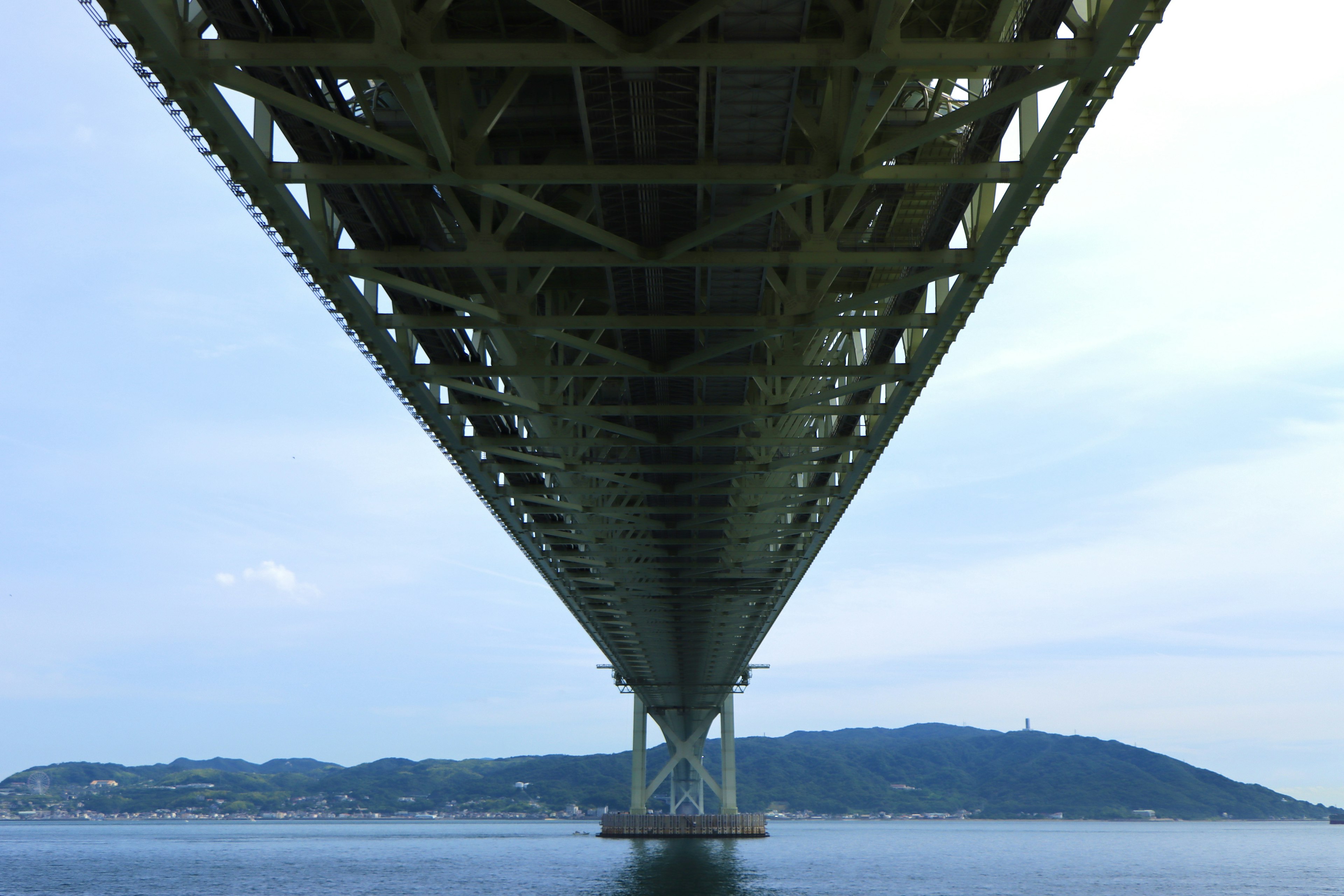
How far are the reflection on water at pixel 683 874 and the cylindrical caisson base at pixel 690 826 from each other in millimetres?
4556

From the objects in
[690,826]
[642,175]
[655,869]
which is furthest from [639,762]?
[642,175]

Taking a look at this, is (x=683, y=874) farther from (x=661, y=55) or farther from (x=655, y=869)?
(x=661, y=55)

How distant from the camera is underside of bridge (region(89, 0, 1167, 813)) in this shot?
519 inches

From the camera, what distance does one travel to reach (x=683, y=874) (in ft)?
219

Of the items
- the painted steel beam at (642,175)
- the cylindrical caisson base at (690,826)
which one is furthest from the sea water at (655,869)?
the painted steel beam at (642,175)

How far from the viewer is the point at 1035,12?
1330cm

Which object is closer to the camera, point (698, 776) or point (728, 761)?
point (728, 761)

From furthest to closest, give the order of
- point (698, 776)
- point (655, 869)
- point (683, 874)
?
point (698, 776), point (655, 869), point (683, 874)

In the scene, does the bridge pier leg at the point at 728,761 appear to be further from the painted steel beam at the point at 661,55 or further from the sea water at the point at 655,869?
the painted steel beam at the point at 661,55

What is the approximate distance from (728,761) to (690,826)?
22.1 feet

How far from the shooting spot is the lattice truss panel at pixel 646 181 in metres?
13.2

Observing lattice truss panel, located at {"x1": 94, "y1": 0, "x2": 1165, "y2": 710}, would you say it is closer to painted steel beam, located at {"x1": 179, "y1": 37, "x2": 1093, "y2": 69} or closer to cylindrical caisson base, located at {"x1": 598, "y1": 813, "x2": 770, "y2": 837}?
painted steel beam, located at {"x1": 179, "y1": 37, "x2": 1093, "y2": 69}

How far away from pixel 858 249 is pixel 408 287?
7.79 m

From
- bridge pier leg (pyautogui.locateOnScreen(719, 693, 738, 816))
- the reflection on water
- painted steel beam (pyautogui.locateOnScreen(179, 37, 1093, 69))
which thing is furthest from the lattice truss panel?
bridge pier leg (pyautogui.locateOnScreen(719, 693, 738, 816))
